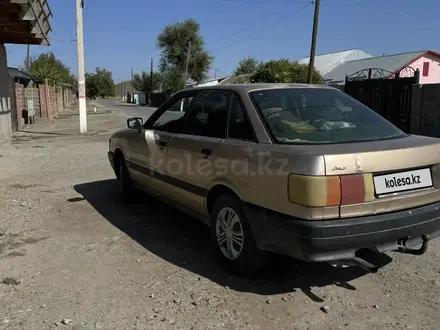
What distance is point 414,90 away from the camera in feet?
43.9

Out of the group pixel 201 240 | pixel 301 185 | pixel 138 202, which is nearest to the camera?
pixel 301 185

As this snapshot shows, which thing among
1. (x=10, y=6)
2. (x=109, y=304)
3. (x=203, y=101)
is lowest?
(x=109, y=304)

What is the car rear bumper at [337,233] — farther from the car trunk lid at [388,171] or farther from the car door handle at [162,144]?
the car door handle at [162,144]

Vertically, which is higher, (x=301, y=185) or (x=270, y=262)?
(x=301, y=185)

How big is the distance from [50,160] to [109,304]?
804cm

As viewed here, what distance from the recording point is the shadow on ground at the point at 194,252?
3.67m

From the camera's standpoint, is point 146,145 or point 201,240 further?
point 146,145

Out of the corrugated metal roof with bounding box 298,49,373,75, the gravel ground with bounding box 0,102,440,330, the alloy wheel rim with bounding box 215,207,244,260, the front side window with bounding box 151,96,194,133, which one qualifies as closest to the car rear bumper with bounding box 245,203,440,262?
the alloy wheel rim with bounding box 215,207,244,260

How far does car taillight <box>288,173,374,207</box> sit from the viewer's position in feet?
9.67

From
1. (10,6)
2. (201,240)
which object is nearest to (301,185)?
(201,240)

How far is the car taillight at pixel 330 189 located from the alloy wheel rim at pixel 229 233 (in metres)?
0.75

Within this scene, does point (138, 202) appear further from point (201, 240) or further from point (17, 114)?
point (17, 114)

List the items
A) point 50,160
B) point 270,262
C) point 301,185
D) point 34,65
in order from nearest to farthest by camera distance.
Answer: point 301,185, point 270,262, point 50,160, point 34,65

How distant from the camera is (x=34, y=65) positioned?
1352 inches
